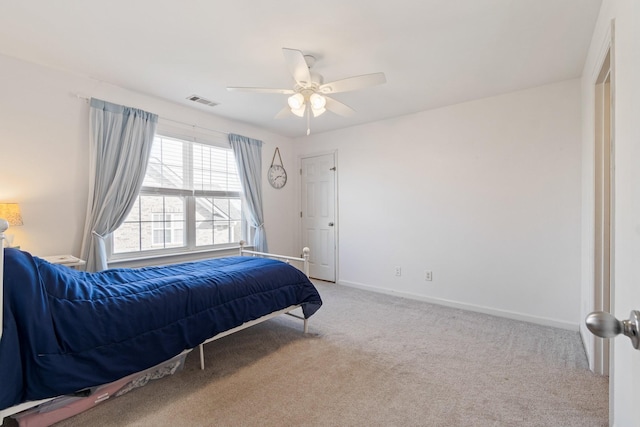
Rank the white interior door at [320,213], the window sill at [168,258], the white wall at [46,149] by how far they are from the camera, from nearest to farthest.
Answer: the white wall at [46,149] < the window sill at [168,258] < the white interior door at [320,213]

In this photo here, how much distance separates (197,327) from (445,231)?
9.60ft

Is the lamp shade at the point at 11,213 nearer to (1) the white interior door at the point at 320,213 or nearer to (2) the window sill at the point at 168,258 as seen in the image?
(2) the window sill at the point at 168,258

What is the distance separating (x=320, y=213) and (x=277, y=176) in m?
0.92

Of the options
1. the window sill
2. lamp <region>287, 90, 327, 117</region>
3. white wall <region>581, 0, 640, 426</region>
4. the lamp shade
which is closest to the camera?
white wall <region>581, 0, 640, 426</region>

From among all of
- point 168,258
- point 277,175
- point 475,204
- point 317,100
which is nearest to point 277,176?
point 277,175

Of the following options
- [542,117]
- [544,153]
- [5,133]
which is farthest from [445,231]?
[5,133]

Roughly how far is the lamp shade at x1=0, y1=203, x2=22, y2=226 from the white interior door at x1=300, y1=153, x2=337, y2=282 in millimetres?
3478

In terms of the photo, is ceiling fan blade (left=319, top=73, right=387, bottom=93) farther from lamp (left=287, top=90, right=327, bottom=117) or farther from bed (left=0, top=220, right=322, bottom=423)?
bed (left=0, top=220, right=322, bottom=423)

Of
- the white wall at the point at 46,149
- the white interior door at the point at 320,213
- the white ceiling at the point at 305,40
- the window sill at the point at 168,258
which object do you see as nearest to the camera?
the white ceiling at the point at 305,40

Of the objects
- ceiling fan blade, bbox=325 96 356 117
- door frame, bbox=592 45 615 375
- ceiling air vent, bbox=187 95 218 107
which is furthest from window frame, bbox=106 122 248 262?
door frame, bbox=592 45 615 375

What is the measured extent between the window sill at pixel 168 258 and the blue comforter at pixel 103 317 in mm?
865

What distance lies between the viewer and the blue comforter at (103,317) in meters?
1.38

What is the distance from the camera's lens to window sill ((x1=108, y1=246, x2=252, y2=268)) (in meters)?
3.17
